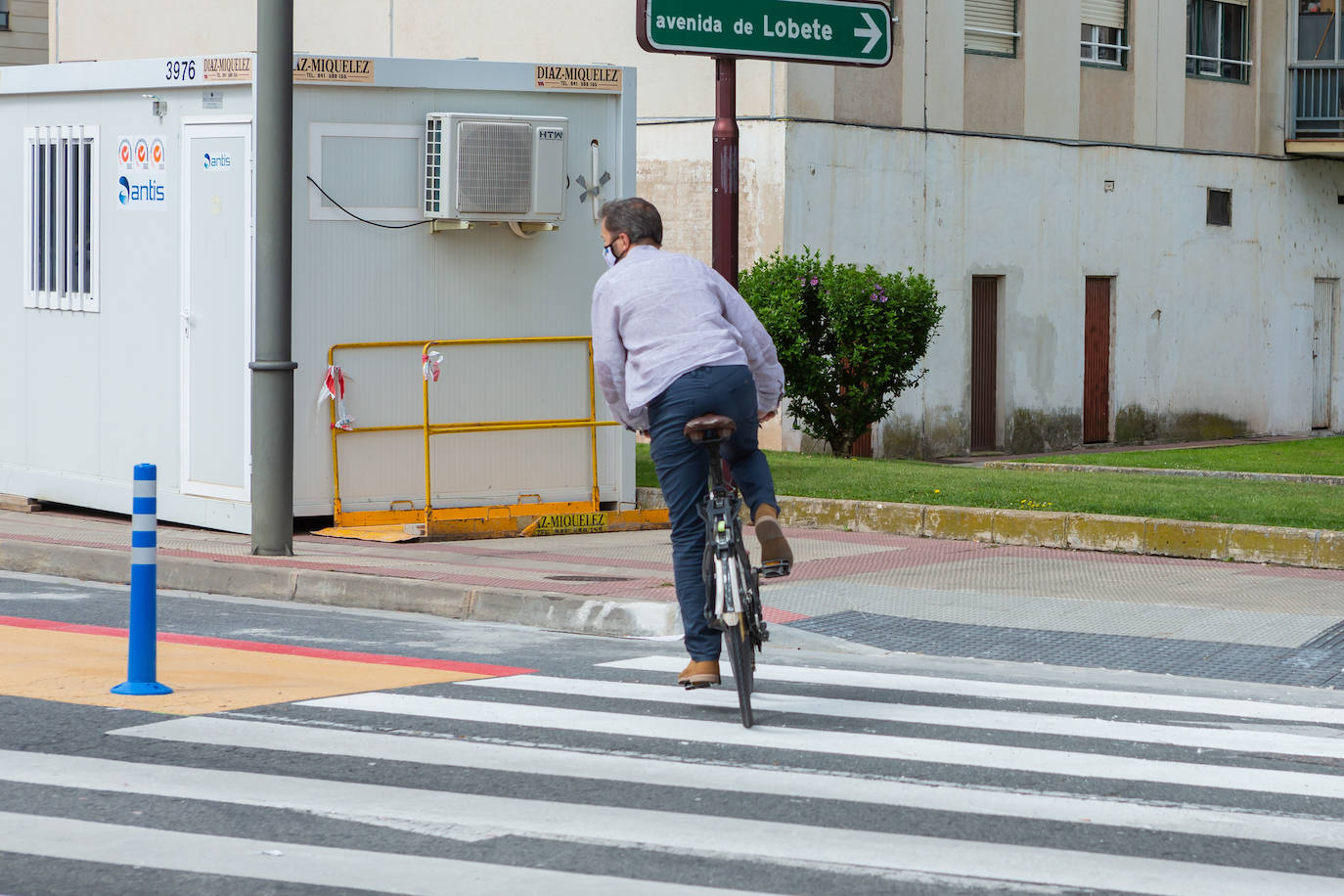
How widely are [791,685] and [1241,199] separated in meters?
22.3

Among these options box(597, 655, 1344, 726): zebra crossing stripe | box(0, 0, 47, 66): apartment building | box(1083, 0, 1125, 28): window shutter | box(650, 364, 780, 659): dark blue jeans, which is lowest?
box(597, 655, 1344, 726): zebra crossing stripe

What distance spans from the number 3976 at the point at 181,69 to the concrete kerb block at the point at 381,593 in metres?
3.85

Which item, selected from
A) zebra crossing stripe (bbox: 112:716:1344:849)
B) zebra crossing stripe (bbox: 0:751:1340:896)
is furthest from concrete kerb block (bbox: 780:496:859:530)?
zebra crossing stripe (bbox: 0:751:1340:896)

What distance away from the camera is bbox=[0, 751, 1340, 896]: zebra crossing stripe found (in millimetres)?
4984

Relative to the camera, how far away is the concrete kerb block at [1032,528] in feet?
40.4

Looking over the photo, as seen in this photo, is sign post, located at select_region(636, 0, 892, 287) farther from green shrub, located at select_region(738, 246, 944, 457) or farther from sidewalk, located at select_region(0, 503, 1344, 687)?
green shrub, located at select_region(738, 246, 944, 457)

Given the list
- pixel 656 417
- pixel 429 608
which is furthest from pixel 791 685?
pixel 429 608

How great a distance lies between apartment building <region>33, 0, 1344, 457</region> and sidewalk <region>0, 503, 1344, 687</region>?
33.2 ft

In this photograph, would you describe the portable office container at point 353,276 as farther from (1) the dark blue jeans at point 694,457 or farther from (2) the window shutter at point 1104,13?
(2) the window shutter at point 1104,13

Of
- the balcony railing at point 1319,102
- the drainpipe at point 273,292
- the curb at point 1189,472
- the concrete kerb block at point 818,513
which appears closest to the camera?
the drainpipe at point 273,292

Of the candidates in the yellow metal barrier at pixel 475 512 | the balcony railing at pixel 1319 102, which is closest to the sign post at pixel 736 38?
the yellow metal barrier at pixel 475 512

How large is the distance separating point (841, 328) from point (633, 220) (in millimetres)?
11491

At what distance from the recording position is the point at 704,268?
7.21 meters

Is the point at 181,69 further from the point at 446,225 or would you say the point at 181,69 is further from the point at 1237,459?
the point at 1237,459
